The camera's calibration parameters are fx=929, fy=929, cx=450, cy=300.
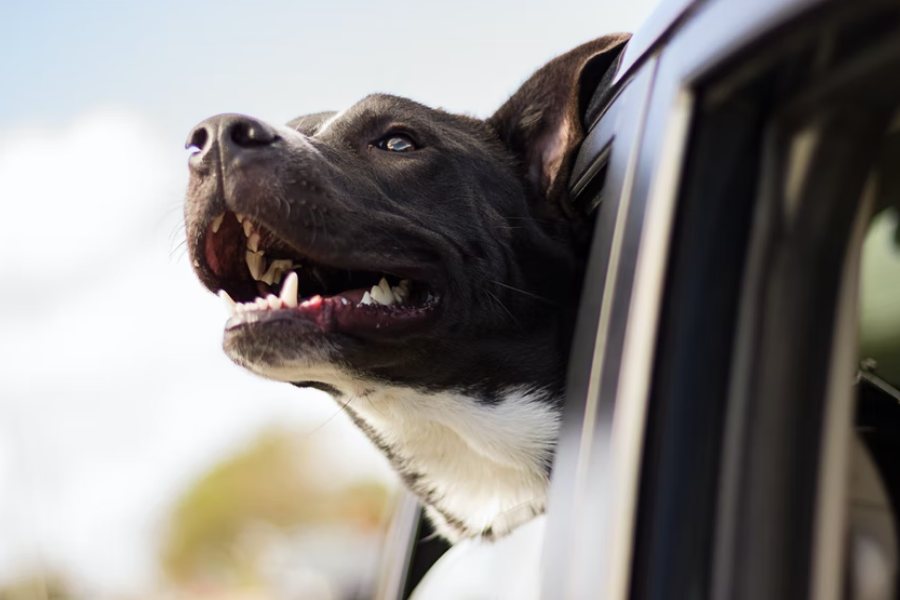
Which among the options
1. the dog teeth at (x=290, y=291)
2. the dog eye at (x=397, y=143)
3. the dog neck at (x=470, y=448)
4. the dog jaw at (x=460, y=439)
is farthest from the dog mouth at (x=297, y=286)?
the dog eye at (x=397, y=143)

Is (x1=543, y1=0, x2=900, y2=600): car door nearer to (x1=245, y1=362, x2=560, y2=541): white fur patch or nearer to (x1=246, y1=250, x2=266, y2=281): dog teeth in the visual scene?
→ (x1=245, y1=362, x2=560, y2=541): white fur patch

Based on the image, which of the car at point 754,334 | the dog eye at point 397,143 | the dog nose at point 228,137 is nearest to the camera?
the car at point 754,334

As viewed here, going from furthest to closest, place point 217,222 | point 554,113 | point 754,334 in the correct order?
point 554,113
point 217,222
point 754,334

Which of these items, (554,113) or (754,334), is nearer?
(754,334)

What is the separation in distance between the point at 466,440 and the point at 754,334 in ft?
5.39

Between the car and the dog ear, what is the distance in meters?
0.98

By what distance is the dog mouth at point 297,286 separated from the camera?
7.63 feet

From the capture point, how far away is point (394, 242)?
2.41m

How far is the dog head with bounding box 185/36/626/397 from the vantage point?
89.7 inches

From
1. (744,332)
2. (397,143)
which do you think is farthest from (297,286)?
(744,332)

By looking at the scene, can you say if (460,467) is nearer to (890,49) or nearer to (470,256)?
(470,256)

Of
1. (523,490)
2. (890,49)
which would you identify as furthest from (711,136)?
(523,490)

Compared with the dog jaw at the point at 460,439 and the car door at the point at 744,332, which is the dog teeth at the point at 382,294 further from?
the car door at the point at 744,332

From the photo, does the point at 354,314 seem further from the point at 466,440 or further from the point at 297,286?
the point at 466,440
